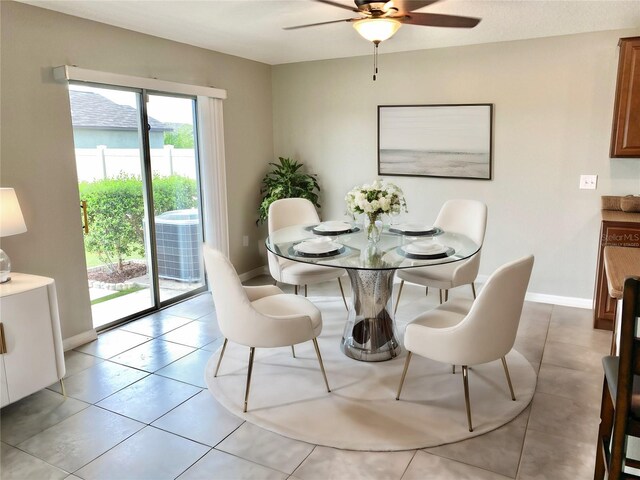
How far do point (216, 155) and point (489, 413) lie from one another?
3.40 meters

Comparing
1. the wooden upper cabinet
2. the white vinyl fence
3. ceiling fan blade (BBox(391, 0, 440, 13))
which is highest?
ceiling fan blade (BBox(391, 0, 440, 13))

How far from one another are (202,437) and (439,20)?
2718 millimetres

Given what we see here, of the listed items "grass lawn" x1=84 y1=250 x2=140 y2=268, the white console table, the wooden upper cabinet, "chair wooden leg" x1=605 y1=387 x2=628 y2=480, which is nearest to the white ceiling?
the wooden upper cabinet

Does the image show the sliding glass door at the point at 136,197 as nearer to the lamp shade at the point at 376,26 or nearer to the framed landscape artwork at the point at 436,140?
the framed landscape artwork at the point at 436,140

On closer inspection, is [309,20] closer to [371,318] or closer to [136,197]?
[136,197]

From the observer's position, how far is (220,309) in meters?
2.76

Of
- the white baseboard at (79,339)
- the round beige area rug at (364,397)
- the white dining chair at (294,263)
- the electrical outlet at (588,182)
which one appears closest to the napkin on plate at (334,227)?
the white dining chair at (294,263)

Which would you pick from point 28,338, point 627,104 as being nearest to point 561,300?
point 627,104

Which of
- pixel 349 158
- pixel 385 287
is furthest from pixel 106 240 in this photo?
pixel 349 158

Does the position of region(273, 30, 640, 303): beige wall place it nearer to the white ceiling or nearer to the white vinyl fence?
the white ceiling

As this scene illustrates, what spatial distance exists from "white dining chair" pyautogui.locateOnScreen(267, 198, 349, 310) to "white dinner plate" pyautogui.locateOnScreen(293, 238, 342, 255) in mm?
678

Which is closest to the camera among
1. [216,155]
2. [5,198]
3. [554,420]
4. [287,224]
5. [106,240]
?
[554,420]

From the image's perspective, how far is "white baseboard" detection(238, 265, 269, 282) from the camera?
215 inches

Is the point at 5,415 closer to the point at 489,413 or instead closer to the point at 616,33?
the point at 489,413
